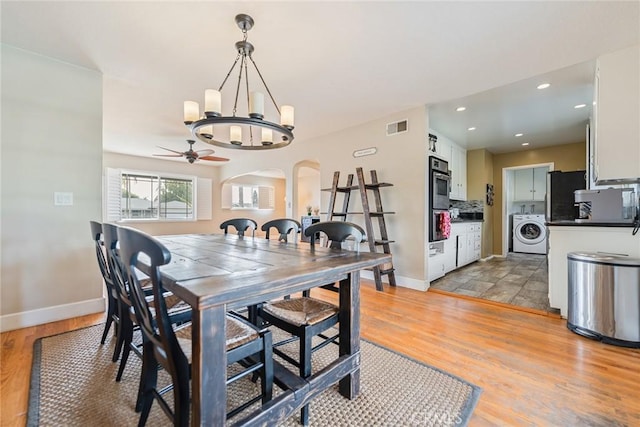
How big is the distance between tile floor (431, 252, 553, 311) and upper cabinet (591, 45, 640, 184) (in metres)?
1.48

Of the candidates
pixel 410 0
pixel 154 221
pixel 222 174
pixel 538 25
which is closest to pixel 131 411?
pixel 410 0

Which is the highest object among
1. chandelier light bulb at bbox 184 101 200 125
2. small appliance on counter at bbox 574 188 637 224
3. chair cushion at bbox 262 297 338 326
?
chandelier light bulb at bbox 184 101 200 125

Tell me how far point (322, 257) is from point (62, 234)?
8.73 ft

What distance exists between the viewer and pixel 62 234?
8.50ft

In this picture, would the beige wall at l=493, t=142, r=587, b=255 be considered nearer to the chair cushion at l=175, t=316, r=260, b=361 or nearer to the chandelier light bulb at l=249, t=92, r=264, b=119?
the chandelier light bulb at l=249, t=92, r=264, b=119

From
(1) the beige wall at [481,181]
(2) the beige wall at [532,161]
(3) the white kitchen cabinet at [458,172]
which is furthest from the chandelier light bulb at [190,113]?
(2) the beige wall at [532,161]

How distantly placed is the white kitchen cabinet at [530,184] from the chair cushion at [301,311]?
7527 mm

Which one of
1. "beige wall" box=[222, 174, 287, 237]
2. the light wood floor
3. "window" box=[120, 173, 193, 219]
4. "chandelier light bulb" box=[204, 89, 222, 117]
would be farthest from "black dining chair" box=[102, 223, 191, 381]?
"beige wall" box=[222, 174, 287, 237]

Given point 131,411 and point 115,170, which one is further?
point 115,170

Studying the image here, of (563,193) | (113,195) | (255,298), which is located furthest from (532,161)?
(113,195)

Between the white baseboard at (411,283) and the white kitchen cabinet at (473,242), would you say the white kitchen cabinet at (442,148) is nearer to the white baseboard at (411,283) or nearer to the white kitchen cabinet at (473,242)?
the white kitchen cabinet at (473,242)

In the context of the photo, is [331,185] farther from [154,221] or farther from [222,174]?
[154,221]

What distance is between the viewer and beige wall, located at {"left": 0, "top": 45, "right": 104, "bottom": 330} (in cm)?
237

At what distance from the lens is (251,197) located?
9.39 m
